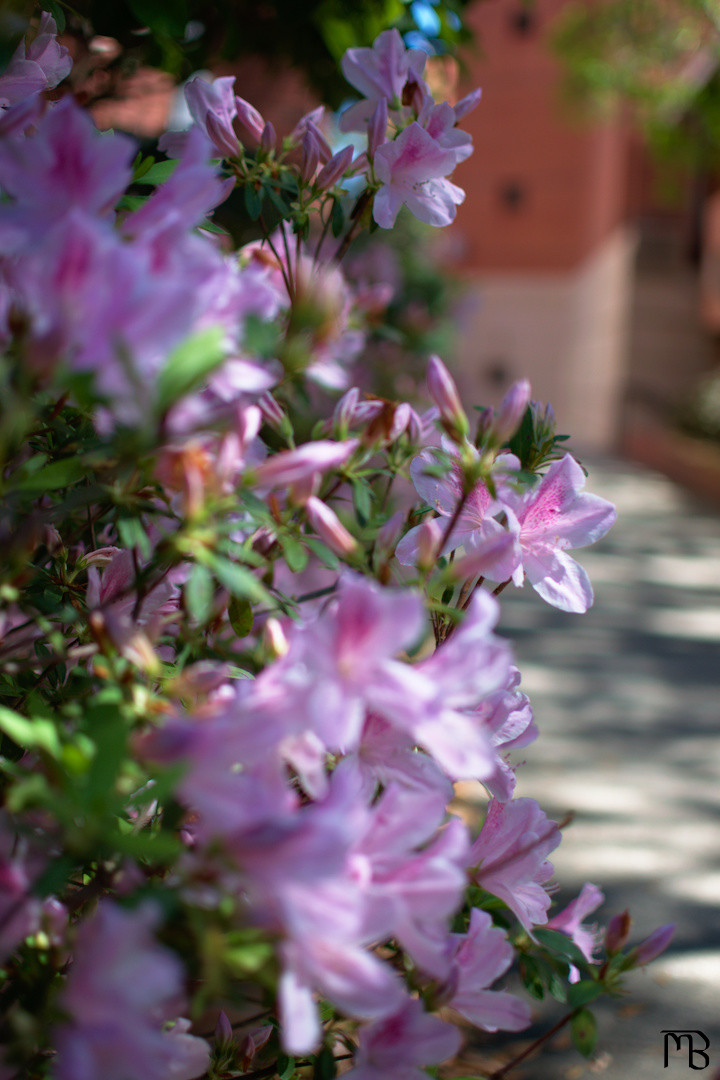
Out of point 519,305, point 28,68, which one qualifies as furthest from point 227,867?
point 519,305

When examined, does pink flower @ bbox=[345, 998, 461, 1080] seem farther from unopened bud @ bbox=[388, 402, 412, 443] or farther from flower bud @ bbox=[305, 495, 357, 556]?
unopened bud @ bbox=[388, 402, 412, 443]

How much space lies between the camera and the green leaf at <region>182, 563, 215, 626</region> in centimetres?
57

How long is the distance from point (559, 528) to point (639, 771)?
217 centimetres

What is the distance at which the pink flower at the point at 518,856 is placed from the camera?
2.43 feet

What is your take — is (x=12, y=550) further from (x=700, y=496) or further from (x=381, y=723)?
(x=700, y=496)

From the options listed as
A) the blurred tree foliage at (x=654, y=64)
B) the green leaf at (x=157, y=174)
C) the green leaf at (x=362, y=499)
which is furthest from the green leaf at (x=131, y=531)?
the blurred tree foliage at (x=654, y=64)

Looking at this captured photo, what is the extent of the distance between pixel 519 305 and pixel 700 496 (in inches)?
428

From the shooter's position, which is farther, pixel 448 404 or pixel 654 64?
pixel 654 64

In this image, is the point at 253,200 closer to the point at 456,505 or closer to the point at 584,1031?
the point at 456,505

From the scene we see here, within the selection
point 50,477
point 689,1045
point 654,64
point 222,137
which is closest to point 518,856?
point 50,477

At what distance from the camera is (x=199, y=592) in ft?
1.88

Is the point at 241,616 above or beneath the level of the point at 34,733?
beneath

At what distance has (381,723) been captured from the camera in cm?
64

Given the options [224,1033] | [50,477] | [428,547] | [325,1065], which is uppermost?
[50,477]
